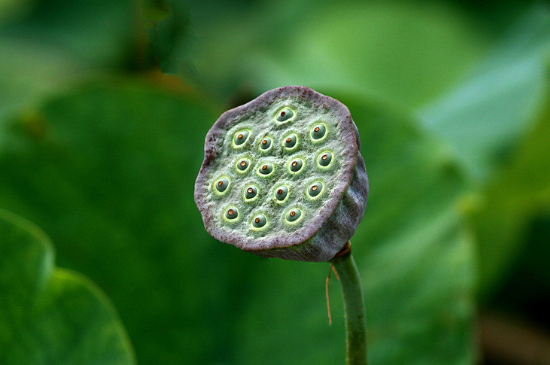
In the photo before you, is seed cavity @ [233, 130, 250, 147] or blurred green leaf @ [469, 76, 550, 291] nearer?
seed cavity @ [233, 130, 250, 147]

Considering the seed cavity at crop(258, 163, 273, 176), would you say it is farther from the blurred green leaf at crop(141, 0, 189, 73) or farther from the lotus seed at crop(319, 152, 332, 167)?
the blurred green leaf at crop(141, 0, 189, 73)

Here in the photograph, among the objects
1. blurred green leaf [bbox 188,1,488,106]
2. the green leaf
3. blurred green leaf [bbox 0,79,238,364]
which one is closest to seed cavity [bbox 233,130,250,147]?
the green leaf

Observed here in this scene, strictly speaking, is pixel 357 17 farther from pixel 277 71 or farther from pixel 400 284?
pixel 400 284

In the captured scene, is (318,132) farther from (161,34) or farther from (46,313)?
(161,34)

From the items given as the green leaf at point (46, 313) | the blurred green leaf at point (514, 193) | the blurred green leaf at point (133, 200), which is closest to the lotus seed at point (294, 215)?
the green leaf at point (46, 313)

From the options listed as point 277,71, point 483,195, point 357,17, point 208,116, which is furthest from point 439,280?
point 357,17

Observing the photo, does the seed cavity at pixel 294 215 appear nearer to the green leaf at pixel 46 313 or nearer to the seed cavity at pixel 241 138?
the seed cavity at pixel 241 138

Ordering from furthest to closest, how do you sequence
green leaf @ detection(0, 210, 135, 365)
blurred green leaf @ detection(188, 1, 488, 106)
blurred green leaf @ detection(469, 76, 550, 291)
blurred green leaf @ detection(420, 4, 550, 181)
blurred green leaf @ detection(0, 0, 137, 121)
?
blurred green leaf @ detection(0, 0, 137, 121), blurred green leaf @ detection(188, 1, 488, 106), blurred green leaf @ detection(420, 4, 550, 181), blurred green leaf @ detection(469, 76, 550, 291), green leaf @ detection(0, 210, 135, 365)
